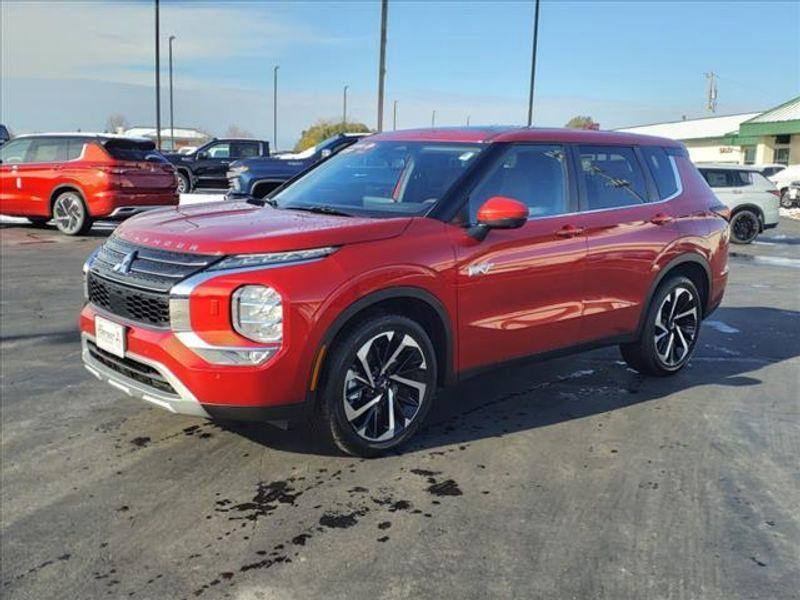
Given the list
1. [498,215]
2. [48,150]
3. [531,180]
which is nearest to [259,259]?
[498,215]

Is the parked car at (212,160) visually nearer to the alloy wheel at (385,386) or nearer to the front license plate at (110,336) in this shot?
the front license plate at (110,336)

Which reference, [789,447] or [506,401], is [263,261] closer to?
[506,401]

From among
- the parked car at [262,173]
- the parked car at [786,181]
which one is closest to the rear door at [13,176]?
the parked car at [262,173]

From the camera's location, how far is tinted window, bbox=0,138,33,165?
13.8 m

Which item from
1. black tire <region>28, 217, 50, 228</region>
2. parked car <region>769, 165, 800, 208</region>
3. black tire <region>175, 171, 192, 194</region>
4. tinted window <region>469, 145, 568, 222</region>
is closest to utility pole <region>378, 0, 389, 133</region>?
black tire <region>175, 171, 192, 194</region>

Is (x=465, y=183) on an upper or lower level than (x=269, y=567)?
upper

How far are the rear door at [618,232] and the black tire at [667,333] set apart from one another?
0.20 m

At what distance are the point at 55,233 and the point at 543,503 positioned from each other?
1281 cm

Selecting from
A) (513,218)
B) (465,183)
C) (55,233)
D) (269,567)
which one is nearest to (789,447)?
(513,218)

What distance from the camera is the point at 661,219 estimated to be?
212 inches

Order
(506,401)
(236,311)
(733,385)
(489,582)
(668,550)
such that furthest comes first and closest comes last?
(733,385), (506,401), (236,311), (668,550), (489,582)

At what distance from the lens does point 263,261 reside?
139 inches

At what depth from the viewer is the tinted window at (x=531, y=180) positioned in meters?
4.40

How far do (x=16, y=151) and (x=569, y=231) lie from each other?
41.1ft
